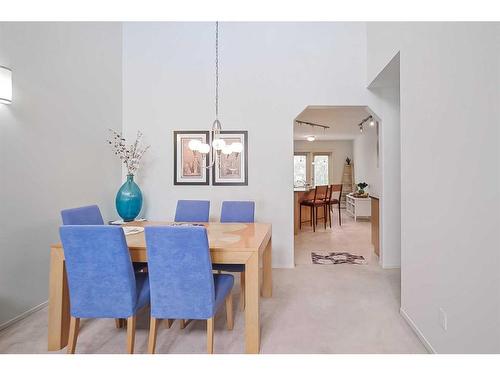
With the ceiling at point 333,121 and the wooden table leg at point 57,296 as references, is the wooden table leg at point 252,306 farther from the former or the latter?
the ceiling at point 333,121

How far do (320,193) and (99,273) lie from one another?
5.48 meters

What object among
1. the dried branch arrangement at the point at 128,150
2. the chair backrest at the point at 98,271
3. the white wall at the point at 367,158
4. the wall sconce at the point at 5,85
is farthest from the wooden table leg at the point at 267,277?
the white wall at the point at 367,158

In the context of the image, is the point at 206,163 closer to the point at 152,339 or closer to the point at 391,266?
the point at 152,339

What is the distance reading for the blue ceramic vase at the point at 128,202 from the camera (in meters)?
3.42

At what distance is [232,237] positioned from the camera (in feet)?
7.85

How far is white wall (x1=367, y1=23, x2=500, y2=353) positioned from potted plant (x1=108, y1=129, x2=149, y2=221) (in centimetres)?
284

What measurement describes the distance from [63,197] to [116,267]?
5.68 feet

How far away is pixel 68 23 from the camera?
3.19 meters

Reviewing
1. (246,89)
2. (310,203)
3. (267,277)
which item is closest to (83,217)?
(267,277)

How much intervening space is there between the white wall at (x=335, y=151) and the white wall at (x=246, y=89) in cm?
686

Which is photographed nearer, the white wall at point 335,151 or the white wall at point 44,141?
the white wall at point 44,141

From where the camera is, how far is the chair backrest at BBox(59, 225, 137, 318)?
1.79m

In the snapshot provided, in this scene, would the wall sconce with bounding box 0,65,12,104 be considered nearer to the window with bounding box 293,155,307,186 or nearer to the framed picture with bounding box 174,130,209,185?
the framed picture with bounding box 174,130,209,185

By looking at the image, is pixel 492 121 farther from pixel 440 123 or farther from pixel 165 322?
pixel 165 322
